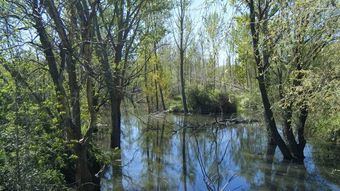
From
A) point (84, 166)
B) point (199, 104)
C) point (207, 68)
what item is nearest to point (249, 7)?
point (84, 166)

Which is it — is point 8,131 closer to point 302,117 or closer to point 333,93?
point 333,93

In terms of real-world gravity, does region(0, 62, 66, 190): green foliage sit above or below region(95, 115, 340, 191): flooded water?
above

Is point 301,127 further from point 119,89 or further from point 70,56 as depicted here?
point 70,56

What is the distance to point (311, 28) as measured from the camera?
668cm

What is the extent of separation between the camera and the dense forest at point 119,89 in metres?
5.99

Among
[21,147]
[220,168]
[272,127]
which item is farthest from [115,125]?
[21,147]

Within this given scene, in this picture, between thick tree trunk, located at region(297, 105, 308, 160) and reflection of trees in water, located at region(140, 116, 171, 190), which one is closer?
reflection of trees in water, located at region(140, 116, 171, 190)

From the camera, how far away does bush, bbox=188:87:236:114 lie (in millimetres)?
31841

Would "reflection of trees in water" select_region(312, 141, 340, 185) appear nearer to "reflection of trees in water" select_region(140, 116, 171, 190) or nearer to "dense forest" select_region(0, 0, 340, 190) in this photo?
"dense forest" select_region(0, 0, 340, 190)

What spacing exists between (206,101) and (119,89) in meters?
25.9

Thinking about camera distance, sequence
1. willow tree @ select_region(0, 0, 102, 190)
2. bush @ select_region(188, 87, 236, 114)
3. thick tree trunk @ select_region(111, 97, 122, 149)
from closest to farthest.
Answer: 1. willow tree @ select_region(0, 0, 102, 190)
2. thick tree trunk @ select_region(111, 97, 122, 149)
3. bush @ select_region(188, 87, 236, 114)

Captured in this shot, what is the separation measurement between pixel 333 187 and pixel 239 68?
10733 millimetres

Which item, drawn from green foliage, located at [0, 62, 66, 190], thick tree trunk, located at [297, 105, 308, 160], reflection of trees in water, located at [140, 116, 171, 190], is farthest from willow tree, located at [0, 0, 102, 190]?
A: thick tree trunk, located at [297, 105, 308, 160]

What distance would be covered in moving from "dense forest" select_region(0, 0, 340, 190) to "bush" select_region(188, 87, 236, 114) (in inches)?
308
